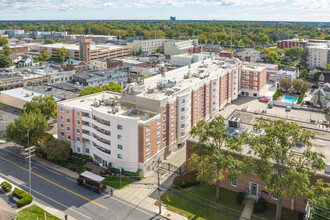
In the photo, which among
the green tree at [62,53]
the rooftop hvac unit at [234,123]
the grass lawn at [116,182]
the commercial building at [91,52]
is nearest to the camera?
the grass lawn at [116,182]

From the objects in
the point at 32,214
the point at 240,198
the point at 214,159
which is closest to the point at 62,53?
the point at 32,214

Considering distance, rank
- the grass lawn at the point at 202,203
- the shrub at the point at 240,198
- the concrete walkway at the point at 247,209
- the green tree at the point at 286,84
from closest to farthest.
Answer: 1. the concrete walkway at the point at 247,209
2. the grass lawn at the point at 202,203
3. the shrub at the point at 240,198
4. the green tree at the point at 286,84

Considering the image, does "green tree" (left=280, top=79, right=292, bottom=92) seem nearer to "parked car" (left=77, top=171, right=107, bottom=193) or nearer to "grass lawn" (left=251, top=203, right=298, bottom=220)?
"grass lawn" (left=251, top=203, right=298, bottom=220)

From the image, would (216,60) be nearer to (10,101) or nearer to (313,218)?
(10,101)

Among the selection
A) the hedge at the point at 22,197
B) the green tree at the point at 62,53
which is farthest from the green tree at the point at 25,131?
the green tree at the point at 62,53

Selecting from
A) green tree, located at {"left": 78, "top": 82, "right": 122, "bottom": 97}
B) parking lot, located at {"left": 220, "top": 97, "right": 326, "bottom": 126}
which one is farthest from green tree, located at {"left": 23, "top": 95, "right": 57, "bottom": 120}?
parking lot, located at {"left": 220, "top": 97, "right": 326, "bottom": 126}

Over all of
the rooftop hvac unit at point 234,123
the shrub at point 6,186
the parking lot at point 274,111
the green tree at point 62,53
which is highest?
the green tree at point 62,53

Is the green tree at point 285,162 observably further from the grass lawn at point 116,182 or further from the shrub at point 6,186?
the shrub at point 6,186
